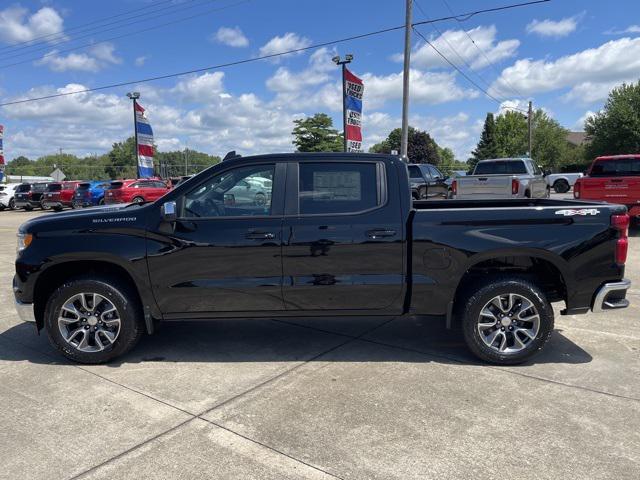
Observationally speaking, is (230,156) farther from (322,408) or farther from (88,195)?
(88,195)

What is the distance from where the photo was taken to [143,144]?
1282 inches

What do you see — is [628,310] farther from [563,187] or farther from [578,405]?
[563,187]

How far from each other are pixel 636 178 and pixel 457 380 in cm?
1003

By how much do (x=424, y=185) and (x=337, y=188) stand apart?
1265 cm

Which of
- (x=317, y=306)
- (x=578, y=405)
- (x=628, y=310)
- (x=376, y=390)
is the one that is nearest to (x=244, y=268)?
(x=317, y=306)

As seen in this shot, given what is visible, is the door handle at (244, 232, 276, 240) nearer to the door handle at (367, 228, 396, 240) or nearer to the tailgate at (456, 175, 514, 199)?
the door handle at (367, 228, 396, 240)

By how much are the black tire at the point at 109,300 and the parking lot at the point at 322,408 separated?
0.45ft

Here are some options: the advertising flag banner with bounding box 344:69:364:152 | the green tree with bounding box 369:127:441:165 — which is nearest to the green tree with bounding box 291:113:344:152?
the green tree with bounding box 369:127:441:165

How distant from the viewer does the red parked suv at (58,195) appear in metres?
28.6

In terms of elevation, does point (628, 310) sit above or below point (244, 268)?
below

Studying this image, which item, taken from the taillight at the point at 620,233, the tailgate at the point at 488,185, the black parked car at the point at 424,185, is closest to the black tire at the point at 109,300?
the taillight at the point at 620,233

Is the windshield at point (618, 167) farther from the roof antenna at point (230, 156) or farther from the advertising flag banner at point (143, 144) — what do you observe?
the advertising flag banner at point (143, 144)

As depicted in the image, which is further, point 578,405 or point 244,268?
point 244,268

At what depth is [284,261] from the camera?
14.1 feet
